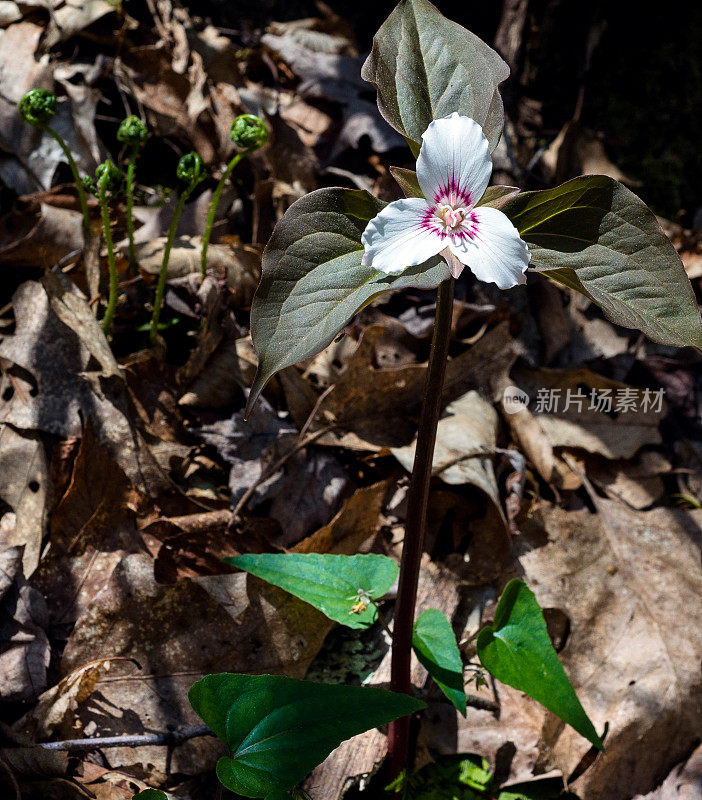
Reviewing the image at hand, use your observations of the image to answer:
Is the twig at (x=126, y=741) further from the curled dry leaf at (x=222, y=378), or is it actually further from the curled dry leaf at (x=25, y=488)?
the curled dry leaf at (x=222, y=378)

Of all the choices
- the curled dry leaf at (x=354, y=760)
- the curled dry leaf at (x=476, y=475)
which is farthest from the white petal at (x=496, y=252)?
the curled dry leaf at (x=354, y=760)

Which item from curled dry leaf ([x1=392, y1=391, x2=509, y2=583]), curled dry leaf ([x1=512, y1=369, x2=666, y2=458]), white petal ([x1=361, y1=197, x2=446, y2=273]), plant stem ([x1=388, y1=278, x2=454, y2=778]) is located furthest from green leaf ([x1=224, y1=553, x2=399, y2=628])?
curled dry leaf ([x1=512, y1=369, x2=666, y2=458])

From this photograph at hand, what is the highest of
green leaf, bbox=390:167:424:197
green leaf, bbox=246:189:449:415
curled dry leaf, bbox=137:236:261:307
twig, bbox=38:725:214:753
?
green leaf, bbox=390:167:424:197

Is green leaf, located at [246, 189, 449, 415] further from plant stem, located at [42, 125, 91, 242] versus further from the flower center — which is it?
plant stem, located at [42, 125, 91, 242]

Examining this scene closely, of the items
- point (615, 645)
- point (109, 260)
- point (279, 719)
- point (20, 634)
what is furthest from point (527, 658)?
point (109, 260)

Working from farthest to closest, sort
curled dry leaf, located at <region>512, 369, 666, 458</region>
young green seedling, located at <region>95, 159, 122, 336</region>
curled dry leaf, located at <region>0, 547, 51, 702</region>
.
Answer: curled dry leaf, located at <region>512, 369, 666, 458</region>, young green seedling, located at <region>95, 159, 122, 336</region>, curled dry leaf, located at <region>0, 547, 51, 702</region>

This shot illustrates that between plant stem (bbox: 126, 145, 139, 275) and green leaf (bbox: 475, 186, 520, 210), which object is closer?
green leaf (bbox: 475, 186, 520, 210)

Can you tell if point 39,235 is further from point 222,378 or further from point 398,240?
point 398,240
